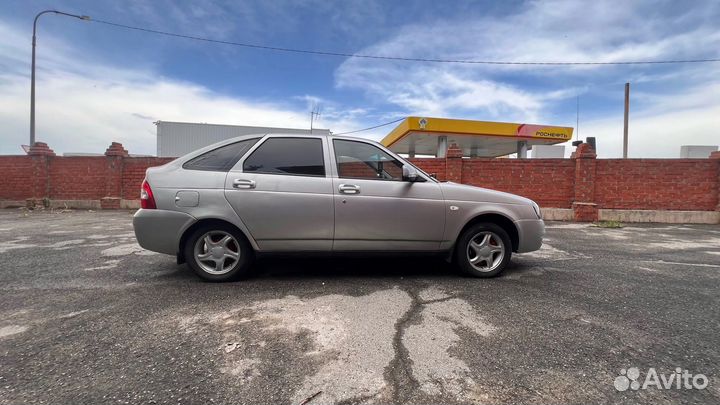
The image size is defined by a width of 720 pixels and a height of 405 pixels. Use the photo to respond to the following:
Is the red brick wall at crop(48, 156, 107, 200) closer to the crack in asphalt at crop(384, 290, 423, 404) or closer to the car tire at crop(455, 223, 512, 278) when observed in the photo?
the car tire at crop(455, 223, 512, 278)

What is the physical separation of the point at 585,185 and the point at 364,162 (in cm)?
923

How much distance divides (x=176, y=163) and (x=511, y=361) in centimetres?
367

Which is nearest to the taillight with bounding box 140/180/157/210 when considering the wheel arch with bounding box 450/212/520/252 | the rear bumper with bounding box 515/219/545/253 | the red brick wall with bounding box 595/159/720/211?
the wheel arch with bounding box 450/212/520/252

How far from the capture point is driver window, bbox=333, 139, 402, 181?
3854 mm

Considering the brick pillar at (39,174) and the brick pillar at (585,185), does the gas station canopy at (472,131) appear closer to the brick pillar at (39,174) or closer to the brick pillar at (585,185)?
the brick pillar at (585,185)

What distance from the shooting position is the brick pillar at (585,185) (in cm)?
1028

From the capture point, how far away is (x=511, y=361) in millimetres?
2207

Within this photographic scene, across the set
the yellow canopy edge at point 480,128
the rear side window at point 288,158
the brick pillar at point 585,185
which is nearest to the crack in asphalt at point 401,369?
the rear side window at point 288,158

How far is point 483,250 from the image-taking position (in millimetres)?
4008

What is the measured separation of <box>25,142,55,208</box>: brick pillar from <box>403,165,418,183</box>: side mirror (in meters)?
14.4

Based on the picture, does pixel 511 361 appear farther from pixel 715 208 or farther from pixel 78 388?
pixel 715 208

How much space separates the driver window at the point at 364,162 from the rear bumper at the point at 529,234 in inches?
61.7

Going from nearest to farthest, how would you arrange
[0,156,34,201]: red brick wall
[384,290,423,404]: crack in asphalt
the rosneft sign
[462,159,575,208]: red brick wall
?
[384,290,423,404]: crack in asphalt, [462,159,575,208]: red brick wall, [0,156,34,201]: red brick wall, the rosneft sign
